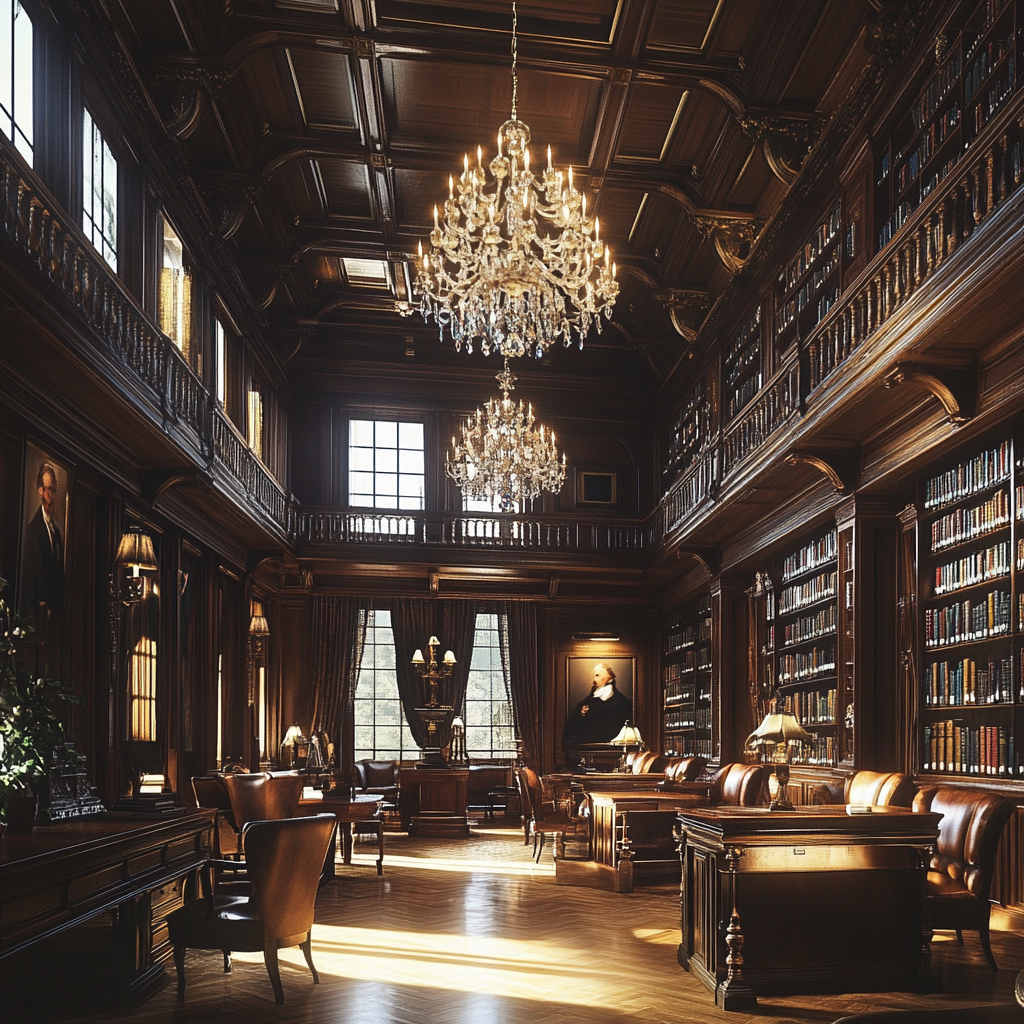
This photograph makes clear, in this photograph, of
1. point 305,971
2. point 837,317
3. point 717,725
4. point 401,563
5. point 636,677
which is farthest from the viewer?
point 636,677

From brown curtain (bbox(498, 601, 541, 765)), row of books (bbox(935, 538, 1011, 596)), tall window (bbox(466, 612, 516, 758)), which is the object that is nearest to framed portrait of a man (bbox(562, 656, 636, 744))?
brown curtain (bbox(498, 601, 541, 765))

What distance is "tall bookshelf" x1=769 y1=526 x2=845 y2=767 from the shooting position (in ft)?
31.4

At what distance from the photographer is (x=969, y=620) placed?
23.7 feet

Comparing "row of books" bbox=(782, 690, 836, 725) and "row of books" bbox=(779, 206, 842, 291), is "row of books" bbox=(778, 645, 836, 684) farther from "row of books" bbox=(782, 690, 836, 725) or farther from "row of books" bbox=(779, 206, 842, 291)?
"row of books" bbox=(779, 206, 842, 291)

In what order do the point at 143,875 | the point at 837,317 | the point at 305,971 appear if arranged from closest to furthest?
1. the point at 143,875
2. the point at 305,971
3. the point at 837,317

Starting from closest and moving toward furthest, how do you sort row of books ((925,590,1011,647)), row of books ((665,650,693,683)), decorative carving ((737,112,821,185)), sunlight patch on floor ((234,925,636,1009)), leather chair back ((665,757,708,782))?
sunlight patch on floor ((234,925,636,1009)) → row of books ((925,590,1011,647)) → decorative carving ((737,112,821,185)) → leather chair back ((665,757,708,782)) → row of books ((665,650,693,683))

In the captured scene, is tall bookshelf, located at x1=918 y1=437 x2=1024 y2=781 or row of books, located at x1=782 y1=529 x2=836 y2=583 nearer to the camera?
tall bookshelf, located at x1=918 y1=437 x2=1024 y2=781

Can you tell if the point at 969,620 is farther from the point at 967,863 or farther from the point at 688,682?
the point at 688,682

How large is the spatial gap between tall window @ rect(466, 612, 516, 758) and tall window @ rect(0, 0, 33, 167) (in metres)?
10.4

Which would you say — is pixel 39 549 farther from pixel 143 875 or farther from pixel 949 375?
pixel 949 375

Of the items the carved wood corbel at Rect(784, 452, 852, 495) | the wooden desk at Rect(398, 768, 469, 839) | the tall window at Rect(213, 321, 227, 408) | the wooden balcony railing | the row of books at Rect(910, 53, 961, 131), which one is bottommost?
the wooden desk at Rect(398, 768, 469, 839)

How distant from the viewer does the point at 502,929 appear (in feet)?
22.2

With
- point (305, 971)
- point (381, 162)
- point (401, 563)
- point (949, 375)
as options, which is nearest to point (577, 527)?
point (401, 563)

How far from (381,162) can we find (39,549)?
17.0 ft
